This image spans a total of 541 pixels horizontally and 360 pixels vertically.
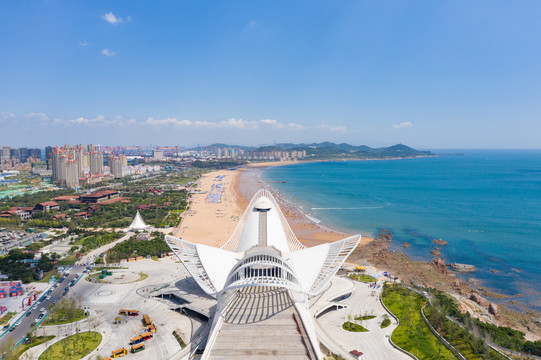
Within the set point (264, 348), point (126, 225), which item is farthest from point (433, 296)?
point (126, 225)

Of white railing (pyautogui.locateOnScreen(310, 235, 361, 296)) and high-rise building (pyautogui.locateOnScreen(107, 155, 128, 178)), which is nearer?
white railing (pyautogui.locateOnScreen(310, 235, 361, 296))

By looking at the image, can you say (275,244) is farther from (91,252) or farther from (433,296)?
(91,252)

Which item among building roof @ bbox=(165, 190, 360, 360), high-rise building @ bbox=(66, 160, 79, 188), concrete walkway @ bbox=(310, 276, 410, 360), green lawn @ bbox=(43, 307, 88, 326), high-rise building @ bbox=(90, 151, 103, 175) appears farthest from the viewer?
high-rise building @ bbox=(90, 151, 103, 175)

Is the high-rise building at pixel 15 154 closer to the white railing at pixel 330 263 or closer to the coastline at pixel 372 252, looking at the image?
the coastline at pixel 372 252

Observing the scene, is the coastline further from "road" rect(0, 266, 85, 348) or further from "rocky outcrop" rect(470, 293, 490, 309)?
"road" rect(0, 266, 85, 348)

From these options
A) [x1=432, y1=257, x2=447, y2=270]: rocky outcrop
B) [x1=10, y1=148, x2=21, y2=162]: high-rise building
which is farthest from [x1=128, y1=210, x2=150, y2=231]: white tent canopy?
[x1=10, y1=148, x2=21, y2=162]: high-rise building

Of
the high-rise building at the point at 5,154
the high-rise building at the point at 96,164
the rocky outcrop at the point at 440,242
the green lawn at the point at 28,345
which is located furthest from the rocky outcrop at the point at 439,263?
the high-rise building at the point at 5,154
